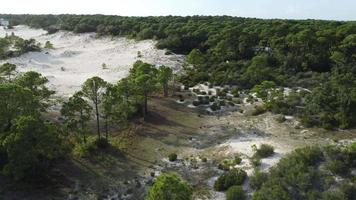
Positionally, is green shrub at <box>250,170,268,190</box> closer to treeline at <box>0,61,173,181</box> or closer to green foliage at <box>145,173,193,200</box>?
green foliage at <box>145,173,193,200</box>

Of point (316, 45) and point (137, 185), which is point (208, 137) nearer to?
point (137, 185)

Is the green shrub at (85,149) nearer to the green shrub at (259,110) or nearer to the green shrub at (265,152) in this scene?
the green shrub at (265,152)

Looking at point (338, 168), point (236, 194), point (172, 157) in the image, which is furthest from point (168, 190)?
point (338, 168)

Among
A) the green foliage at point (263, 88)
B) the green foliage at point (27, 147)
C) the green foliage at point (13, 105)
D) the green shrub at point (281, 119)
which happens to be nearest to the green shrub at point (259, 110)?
the green shrub at point (281, 119)

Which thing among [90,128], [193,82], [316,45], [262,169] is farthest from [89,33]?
[262,169]

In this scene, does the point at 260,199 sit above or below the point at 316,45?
below

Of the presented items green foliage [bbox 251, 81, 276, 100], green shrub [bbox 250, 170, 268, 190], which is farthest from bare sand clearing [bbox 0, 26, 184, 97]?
green shrub [bbox 250, 170, 268, 190]
